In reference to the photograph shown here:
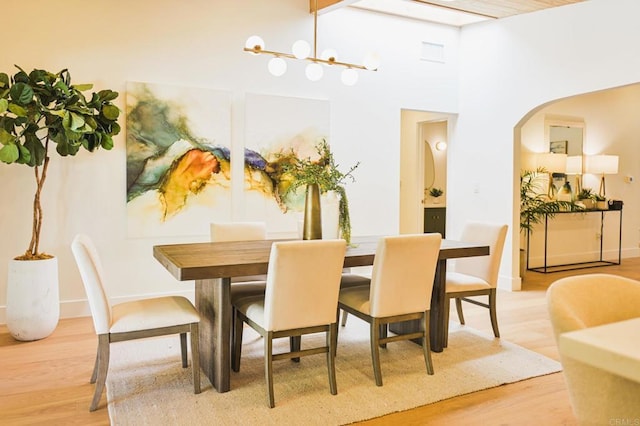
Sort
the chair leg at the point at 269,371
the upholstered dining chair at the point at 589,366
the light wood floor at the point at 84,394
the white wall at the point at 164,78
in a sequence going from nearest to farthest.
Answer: the upholstered dining chair at the point at 589,366
the light wood floor at the point at 84,394
the chair leg at the point at 269,371
the white wall at the point at 164,78

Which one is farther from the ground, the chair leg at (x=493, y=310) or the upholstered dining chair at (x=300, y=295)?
the upholstered dining chair at (x=300, y=295)

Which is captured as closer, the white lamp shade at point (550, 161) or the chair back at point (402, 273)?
the chair back at point (402, 273)

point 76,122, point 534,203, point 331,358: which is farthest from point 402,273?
point 534,203

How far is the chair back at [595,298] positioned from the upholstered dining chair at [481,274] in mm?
2062

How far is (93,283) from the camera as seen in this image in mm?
2697

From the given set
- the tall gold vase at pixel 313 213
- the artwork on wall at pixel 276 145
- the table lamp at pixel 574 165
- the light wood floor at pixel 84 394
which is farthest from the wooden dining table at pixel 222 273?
the table lamp at pixel 574 165

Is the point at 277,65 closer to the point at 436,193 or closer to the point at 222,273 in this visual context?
the point at 222,273

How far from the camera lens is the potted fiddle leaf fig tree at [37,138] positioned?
3.66 metres

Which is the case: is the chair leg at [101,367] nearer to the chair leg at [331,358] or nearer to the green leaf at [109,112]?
the chair leg at [331,358]

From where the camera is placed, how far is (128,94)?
4617 millimetres

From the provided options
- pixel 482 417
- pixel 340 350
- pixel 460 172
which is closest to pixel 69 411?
pixel 340 350

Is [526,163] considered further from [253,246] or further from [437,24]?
[253,246]

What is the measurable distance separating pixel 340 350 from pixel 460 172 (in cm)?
359

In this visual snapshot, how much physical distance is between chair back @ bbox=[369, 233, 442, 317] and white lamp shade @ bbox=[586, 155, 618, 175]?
17.4 ft
